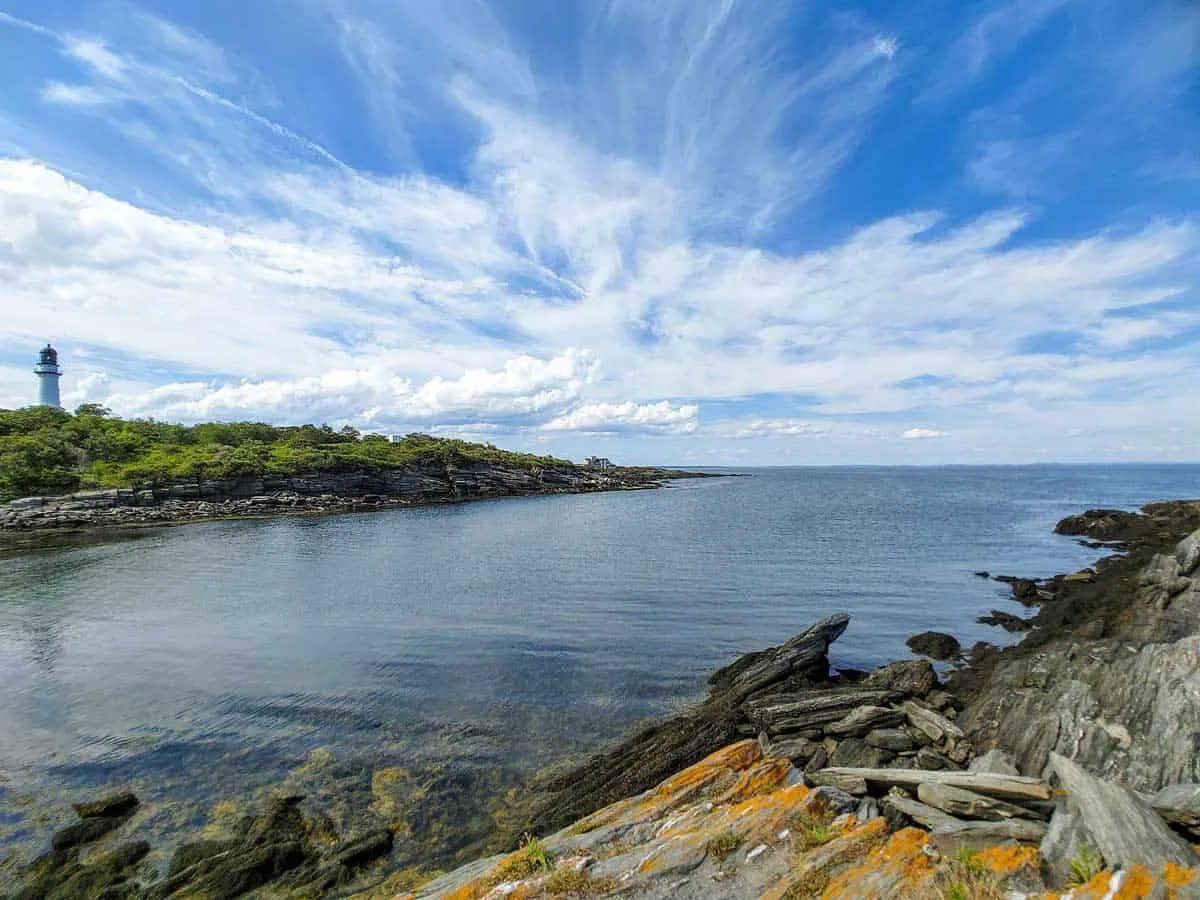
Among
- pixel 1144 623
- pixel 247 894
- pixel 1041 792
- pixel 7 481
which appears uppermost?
pixel 7 481

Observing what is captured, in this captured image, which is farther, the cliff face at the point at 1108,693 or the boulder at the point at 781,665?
the boulder at the point at 781,665

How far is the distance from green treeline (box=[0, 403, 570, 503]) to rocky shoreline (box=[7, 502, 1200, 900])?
8765 cm

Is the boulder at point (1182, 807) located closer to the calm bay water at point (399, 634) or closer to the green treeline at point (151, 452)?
the calm bay water at point (399, 634)

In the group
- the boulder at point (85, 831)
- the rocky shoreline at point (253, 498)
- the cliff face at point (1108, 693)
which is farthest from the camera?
the rocky shoreline at point (253, 498)

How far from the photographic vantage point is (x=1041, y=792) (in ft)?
28.7

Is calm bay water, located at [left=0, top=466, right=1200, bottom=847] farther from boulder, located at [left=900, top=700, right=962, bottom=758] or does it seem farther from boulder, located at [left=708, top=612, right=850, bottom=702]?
boulder, located at [left=900, top=700, right=962, bottom=758]

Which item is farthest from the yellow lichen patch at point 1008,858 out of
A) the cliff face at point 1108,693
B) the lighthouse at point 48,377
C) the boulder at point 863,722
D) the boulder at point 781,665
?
the lighthouse at point 48,377

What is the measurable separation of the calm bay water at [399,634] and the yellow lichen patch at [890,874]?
32.4 feet

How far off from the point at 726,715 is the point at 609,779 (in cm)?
438

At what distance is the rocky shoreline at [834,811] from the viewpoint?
24.4ft

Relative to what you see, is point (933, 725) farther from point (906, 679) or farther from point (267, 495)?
point (267, 495)

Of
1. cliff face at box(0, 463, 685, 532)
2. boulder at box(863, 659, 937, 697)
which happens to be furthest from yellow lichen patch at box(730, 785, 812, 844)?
cliff face at box(0, 463, 685, 532)

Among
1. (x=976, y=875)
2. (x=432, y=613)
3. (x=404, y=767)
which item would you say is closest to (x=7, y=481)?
(x=432, y=613)

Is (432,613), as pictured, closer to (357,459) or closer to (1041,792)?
(1041,792)
